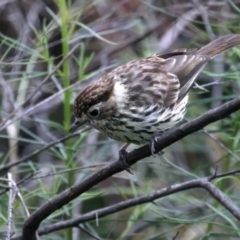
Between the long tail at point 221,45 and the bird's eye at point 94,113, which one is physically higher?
the bird's eye at point 94,113

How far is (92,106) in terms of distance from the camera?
3.55 m

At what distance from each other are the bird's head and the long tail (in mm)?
766

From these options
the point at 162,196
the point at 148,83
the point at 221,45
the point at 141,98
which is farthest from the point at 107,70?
the point at 162,196

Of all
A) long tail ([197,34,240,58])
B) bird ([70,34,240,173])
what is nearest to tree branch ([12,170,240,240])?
bird ([70,34,240,173])

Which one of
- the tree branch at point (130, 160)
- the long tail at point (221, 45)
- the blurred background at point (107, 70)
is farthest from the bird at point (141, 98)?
the blurred background at point (107, 70)

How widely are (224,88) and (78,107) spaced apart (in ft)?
5.78

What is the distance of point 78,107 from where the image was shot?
139 inches

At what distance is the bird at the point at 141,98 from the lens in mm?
3443

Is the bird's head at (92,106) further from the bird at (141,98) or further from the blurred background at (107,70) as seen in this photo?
the blurred background at (107,70)

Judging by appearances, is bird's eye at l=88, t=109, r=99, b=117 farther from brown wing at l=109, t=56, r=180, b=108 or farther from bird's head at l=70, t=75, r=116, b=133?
brown wing at l=109, t=56, r=180, b=108

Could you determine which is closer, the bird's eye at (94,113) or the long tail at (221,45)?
the bird's eye at (94,113)

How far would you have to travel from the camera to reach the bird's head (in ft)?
11.6

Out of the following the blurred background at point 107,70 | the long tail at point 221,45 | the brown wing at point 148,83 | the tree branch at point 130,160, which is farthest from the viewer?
the blurred background at point 107,70

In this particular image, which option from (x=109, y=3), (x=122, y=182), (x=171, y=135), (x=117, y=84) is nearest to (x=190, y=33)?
(x=109, y=3)
